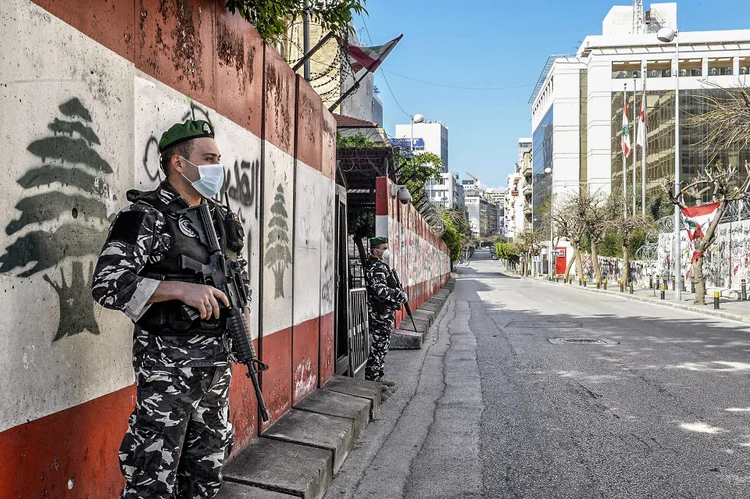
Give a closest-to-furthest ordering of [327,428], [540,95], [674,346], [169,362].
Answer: [169,362], [327,428], [674,346], [540,95]

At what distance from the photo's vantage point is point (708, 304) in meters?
23.8

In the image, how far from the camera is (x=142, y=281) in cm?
265

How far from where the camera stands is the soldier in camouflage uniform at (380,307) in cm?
842

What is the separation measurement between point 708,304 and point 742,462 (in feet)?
66.8

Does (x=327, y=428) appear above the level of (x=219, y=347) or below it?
below

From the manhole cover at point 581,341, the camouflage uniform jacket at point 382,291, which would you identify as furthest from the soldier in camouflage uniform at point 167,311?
the manhole cover at point 581,341

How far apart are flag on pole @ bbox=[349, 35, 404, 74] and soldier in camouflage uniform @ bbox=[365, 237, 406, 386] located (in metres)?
2.59

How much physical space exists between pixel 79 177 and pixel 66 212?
169 millimetres

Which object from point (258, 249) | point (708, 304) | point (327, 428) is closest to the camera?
point (258, 249)

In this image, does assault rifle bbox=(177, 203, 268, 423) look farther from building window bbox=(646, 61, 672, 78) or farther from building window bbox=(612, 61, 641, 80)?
building window bbox=(612, 61, 641, 80)

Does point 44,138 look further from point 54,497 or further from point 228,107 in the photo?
point 228,107

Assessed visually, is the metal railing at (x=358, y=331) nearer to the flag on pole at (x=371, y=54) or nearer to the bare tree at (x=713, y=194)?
the flag on pole at (x=371, y=54)

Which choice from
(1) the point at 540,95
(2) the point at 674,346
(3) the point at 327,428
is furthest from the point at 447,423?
(1) the point at 540,95

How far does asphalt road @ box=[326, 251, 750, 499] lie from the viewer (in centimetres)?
479
